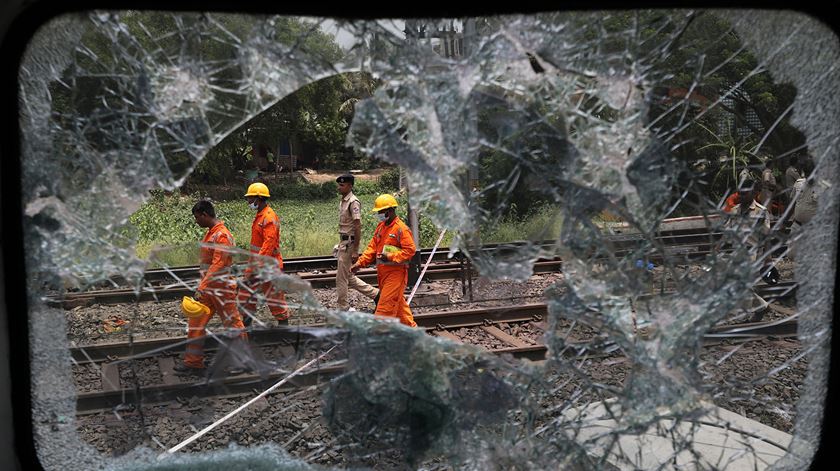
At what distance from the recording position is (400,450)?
241cm

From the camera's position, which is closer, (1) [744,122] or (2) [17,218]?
(2) [17,218]

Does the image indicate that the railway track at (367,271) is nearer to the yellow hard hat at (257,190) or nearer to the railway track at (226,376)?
the railway track at (226,376)

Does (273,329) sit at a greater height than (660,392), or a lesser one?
greater

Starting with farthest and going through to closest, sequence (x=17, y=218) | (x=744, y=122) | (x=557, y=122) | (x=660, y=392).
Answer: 1. (x=744, y=122)
2. (x=557, y=122)
3. (x=660, y=392)
4. (x=17, y=218)

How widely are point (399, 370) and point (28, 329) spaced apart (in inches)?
49.1

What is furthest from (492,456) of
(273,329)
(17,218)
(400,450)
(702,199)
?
(17,218)

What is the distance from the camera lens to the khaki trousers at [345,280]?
7406mm

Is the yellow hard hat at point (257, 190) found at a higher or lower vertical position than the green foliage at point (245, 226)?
higher

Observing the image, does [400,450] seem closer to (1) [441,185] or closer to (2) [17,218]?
(1) [441,185]

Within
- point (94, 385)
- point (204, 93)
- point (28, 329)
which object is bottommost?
point (94, 385)

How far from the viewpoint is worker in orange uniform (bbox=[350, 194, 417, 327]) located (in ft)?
19.2

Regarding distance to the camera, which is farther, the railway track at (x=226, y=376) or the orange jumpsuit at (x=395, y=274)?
the orange jumpsuit at (x=395, y=274)

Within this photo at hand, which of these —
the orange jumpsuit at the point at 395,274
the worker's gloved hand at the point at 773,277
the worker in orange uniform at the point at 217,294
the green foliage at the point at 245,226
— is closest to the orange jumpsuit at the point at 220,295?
the worker in orange uniform at the point at 217,294

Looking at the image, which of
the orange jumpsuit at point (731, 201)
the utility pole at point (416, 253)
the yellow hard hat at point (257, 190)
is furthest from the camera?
the utility pole at point (416, 253)
